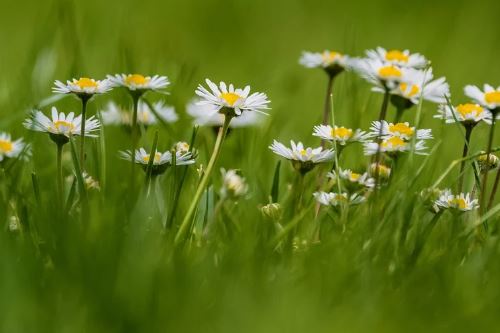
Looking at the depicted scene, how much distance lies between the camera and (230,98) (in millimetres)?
1362

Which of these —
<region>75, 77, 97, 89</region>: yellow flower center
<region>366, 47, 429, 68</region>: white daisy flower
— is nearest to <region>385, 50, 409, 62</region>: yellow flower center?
<region>366, 47, 429, 68</region>: white daisy flower

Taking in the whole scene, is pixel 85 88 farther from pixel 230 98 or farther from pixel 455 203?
pixel 455 203

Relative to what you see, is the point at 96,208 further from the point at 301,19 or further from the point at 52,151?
the point at 301,19

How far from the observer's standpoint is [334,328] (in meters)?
1.07

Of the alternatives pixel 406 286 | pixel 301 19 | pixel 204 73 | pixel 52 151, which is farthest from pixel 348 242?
pixel 301 19

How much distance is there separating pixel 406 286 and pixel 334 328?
18 cm

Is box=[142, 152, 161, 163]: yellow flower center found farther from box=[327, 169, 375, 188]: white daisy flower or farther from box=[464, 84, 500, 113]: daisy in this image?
box=[464, 84, 500, 113]: daisy

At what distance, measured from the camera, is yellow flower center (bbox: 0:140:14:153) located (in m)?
1.45

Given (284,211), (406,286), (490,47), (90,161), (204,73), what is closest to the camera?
(406,286)

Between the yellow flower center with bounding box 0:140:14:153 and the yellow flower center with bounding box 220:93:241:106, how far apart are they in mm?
392

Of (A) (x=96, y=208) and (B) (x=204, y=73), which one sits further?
(B) (x=204, y=73)

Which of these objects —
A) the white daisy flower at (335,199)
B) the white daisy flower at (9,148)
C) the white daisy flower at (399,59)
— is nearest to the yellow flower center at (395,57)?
the white daisy flower at (399,59)

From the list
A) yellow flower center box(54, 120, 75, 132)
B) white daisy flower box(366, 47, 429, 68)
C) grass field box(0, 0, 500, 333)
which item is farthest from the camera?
white daisy flower box(366, 47, 429, 68)

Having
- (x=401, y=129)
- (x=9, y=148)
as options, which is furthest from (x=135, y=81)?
A: (x=401, y=129)
